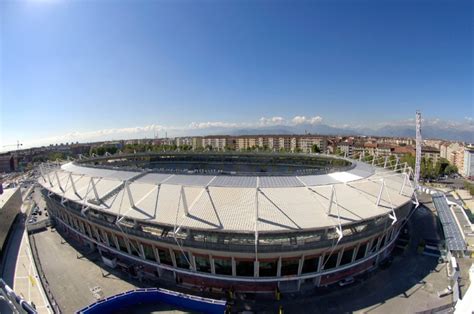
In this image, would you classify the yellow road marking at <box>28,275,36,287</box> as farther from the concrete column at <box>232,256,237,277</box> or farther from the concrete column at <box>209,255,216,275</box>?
the concrete column at <box>232,256,237,277</box>

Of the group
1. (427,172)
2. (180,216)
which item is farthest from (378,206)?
(427,172)

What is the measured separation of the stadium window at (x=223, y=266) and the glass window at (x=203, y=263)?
0.89 metres

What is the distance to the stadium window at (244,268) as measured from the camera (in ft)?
84.7

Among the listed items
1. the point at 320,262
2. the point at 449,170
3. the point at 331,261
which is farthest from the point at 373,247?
the point at 449,170

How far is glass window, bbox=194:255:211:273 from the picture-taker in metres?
26.4

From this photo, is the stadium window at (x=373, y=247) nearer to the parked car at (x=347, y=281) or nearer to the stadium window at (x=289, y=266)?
the parked car at (x=347, y=281)

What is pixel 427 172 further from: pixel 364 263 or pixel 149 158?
pixel 149 158

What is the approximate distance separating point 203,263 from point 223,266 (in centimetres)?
230

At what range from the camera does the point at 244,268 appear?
1023 inches

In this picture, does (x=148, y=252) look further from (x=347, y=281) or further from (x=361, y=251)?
(x=361, y=251)

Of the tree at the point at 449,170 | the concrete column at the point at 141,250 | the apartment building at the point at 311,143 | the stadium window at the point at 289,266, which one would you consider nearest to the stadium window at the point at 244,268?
the stadium window at the point at 289,266

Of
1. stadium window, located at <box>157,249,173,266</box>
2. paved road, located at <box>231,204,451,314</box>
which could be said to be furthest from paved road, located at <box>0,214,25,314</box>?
paved road, located at <box>231,204,451,314</box>

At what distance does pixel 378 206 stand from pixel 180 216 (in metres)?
23.8

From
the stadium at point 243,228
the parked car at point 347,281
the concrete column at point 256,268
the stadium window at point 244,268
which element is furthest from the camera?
the parked car at point 347,281
